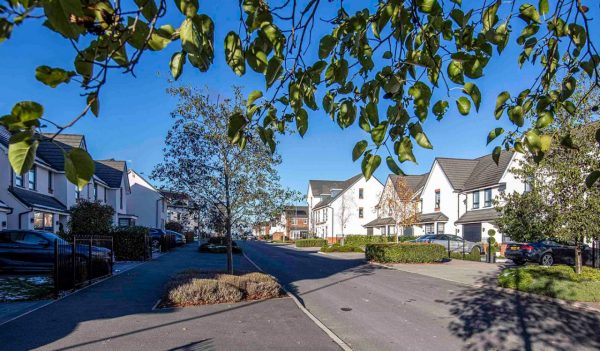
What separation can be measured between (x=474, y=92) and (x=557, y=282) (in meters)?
13.3

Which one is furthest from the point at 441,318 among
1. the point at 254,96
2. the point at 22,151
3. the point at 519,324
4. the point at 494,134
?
the point at 22,151

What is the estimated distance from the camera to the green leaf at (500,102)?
113 inches

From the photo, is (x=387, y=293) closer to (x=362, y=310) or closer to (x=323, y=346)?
(x=362, y=310)

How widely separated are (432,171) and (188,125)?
35670 millimetres

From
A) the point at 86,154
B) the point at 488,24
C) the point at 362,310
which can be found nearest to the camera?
the point at 86,154

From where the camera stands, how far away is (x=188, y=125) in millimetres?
13945

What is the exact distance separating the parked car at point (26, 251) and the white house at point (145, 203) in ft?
120

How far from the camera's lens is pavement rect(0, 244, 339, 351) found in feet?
23.5

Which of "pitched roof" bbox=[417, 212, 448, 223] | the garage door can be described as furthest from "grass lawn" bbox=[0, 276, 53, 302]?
"pitched roof" bbox=[417, 212, 448, 223]

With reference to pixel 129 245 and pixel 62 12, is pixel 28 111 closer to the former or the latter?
pixel 62 12

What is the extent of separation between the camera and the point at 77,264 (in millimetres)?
13570

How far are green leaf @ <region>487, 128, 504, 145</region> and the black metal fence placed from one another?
11969 mm

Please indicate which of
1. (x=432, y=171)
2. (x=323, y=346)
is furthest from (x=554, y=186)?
(x=432, y=171)

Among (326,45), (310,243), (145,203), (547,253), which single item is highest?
→ (326,45)
